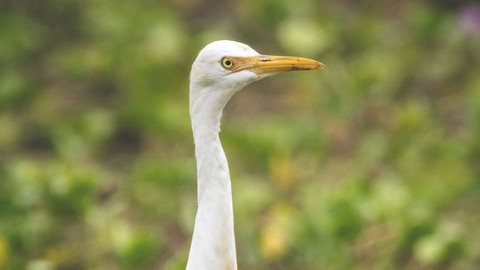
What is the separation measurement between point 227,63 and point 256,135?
336 centimetres

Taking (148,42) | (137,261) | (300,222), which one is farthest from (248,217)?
(148,42)

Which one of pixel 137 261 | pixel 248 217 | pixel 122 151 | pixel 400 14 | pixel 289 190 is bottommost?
pixel 137 261

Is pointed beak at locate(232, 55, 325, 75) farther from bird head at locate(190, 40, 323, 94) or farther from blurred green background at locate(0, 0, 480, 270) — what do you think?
blurred green background at locate(0, 0, 480, 270)

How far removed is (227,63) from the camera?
13.5 ft

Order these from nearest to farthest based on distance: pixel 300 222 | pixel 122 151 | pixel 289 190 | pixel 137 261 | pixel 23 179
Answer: pixel 137 261 → pixel 300 222 → pixel 23 179 → pixel 289 190 → pixel 122 151

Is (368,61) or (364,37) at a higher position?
(364,37)

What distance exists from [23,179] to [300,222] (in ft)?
5.33

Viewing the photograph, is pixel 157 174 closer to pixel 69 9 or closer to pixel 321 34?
pixel 321 34

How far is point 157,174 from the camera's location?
7.04 metres

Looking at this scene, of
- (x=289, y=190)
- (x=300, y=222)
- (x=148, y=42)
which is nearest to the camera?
(x=300, y=222)

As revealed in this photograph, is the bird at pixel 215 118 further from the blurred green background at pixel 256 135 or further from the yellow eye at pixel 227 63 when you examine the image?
the blurred green background at pixel 256 135

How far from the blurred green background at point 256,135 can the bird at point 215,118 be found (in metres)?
1.13

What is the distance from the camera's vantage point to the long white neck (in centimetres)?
412

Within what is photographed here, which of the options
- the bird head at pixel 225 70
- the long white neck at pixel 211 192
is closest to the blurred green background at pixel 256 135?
the long white neck at pixel 211 192
